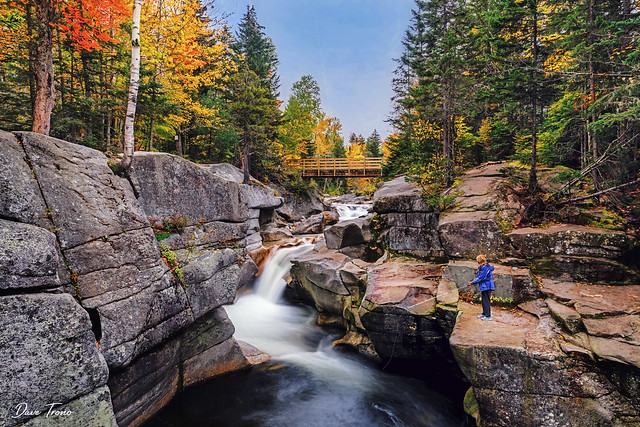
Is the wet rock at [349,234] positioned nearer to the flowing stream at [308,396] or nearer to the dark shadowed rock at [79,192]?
the flowing stream at [308,396]

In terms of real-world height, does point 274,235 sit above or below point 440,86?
below

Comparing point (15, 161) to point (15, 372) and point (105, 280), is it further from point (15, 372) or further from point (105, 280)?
point (15, 372)

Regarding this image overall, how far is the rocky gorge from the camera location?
4.31 meters

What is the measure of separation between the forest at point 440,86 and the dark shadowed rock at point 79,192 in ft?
16.4

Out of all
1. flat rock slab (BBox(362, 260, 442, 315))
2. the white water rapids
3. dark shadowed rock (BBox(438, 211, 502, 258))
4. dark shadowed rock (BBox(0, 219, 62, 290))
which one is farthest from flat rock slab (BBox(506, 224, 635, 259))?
dark shadowed rock (BBox(0, 219, 62, 290))

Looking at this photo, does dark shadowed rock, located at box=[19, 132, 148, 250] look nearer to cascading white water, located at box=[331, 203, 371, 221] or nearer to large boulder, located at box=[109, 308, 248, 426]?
large boulder, located at box=[109, 308, 248, 426]

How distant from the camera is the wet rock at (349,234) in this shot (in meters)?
14.4

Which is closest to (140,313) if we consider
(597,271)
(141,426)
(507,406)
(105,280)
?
(105,280)

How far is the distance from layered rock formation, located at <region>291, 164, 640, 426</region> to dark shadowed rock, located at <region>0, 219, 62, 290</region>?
25.2 ft

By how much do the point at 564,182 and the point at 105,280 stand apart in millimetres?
14694

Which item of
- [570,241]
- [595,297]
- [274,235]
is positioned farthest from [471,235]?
[274,235]

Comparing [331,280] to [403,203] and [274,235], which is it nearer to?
[403,203]

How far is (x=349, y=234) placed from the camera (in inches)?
579

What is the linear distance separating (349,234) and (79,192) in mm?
11105
